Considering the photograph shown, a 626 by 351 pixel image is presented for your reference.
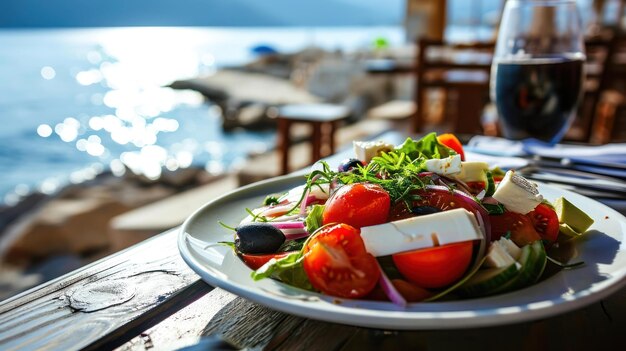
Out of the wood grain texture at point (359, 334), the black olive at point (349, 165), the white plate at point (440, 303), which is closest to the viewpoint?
the white plate at point (440, 303)

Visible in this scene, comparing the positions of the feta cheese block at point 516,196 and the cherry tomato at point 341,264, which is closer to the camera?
the cherry tomato at point 341,264

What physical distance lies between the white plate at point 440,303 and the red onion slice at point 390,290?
2cm

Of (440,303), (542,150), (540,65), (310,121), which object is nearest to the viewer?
(440,303)

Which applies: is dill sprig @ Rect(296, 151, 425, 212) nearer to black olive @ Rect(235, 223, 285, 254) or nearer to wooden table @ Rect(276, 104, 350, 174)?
black olive @ Rect(235, 223, 285, 254)

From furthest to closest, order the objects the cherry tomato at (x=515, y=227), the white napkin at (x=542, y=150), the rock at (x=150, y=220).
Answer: the rock at (x=150, y=220) < the white napkin at (x=542, y=150) < the cherry tomato at (x=515, y=227)

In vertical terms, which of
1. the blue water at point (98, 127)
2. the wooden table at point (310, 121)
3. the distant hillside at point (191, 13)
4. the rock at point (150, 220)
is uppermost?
the distant hillside at point (191, 13)

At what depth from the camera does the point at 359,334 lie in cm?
65

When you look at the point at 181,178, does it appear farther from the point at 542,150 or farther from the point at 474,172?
the point at 474,172

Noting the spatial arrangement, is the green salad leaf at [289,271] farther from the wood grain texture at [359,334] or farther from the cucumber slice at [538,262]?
the cucumber slice at [538,262]

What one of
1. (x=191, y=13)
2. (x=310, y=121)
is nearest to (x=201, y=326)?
(x=310, y=121)

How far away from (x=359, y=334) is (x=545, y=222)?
338 mm

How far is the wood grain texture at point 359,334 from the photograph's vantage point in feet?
2.04

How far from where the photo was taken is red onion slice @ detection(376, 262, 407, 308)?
0.59m

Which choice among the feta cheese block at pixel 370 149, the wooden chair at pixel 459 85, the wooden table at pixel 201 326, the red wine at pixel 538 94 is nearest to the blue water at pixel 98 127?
the wooden chair at pixel 459 85
